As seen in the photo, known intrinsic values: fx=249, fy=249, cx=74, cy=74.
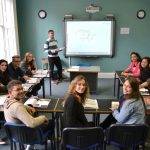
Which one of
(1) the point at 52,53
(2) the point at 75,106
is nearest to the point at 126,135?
(2) the point at 75,106

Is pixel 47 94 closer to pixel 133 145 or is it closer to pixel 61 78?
pixel 61 78

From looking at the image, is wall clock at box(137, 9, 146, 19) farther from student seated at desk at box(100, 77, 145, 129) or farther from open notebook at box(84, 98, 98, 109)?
student seated at desk at box(100, 77, 145, 129)

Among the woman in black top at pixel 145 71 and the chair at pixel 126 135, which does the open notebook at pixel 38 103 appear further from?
the woman in black top at pixel 145 71

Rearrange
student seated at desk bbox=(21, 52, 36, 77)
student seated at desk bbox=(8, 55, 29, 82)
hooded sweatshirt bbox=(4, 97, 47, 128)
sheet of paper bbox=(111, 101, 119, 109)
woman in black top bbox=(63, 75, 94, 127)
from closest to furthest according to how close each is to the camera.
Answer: hooded sweatshirt bbox=(4, 97, 47, 128) → woman in black top bbox=(63, 75, 94, 127) → sheet of paper bbox=(111, 101, 119, 109) → student seated at desk bbox=(8, 55, 29, 82) → student seated at desk bbox=(21, 52, 36, 77)


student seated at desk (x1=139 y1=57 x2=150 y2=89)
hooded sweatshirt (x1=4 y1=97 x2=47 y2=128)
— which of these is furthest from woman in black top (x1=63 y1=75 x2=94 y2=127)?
student seated at desk (x1=139 y1=57 x2=150 y2=89)

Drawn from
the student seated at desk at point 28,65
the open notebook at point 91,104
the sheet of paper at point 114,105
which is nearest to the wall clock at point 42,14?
the student seated at desk at point 28,65

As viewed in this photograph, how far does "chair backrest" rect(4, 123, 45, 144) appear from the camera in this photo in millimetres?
2748

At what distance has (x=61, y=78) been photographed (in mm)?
7695

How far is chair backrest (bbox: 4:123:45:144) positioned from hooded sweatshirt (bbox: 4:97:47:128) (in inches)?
2.8

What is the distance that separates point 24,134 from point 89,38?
535 centimetres

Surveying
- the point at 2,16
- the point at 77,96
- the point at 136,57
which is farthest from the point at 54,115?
the point at 2,16

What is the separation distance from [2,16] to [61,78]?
8.14ft

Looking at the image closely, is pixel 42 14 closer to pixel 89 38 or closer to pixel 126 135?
pixel 89 38

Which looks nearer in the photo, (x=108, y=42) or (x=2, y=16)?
(x=2, y=16)
